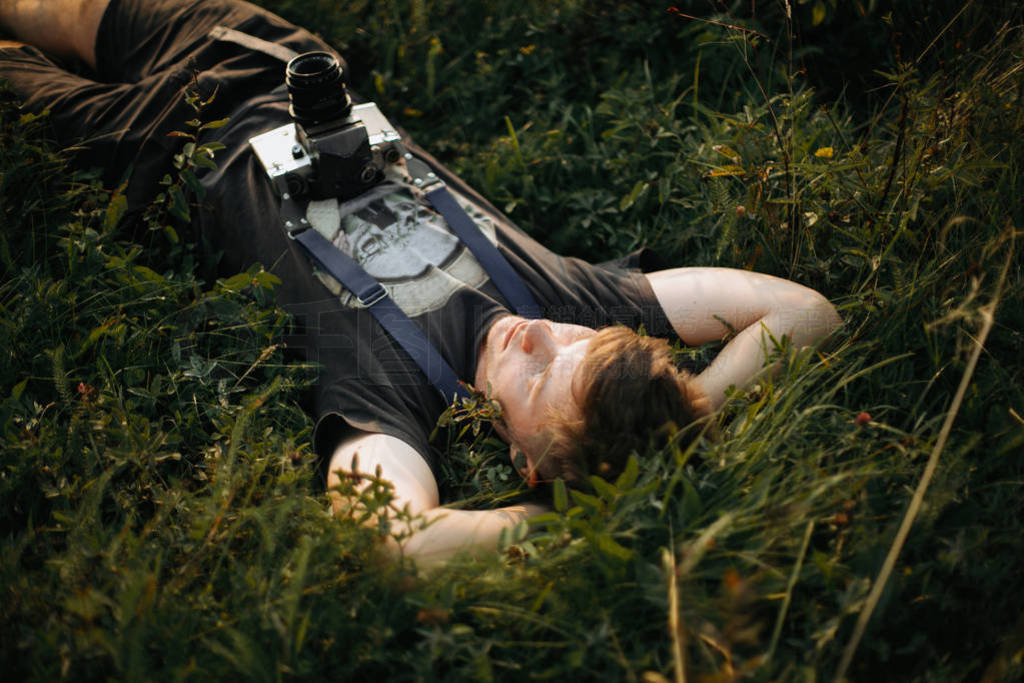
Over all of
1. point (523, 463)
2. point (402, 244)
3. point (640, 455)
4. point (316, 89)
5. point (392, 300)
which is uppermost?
point (316, 89)

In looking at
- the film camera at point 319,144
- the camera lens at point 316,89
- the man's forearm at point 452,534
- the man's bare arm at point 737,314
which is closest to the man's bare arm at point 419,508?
the man's forearm at point 452,534

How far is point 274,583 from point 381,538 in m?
0.28

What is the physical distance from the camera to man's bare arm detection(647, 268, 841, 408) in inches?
91.7

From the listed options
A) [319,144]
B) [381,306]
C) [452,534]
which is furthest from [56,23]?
[452,534]

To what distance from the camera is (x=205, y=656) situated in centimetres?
158

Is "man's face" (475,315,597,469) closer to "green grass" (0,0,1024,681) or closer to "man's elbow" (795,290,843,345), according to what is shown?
"green grass" (0,0,1024,681)

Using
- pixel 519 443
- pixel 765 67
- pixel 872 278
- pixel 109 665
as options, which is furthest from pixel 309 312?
pixel 765 67

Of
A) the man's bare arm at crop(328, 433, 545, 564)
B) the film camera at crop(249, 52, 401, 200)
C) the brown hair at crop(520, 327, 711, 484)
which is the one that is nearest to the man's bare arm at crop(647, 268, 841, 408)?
the brown hair at crop(520, 327, 711, 484)

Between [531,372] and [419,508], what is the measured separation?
23.2 inches

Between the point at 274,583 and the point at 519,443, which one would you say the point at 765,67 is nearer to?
the point at 519,443

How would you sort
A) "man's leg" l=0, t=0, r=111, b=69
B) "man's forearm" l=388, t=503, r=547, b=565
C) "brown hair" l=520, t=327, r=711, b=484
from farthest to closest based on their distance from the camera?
"man's leg" l=0, t=0, r=111, b=69
"brown hair" l=520, t=327, r=711, b=484
"man's forearm" l=388, t=503, r=547, b=565

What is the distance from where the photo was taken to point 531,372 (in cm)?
223

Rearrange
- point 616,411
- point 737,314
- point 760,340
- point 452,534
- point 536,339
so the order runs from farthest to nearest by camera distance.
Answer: point 737,314, point 760,340, point 536,339, point 616,411, point 452,534

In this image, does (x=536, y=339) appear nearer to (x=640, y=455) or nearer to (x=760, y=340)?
(x=640, y=455)
